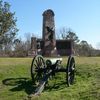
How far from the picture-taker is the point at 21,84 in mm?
17594

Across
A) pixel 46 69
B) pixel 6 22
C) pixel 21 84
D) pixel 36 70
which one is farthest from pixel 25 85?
pixel 6 22

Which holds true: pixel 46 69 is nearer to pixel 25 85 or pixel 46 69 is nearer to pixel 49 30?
pixel 25 85

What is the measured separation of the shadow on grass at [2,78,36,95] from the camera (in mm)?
16562

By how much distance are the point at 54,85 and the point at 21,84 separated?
5.18ft

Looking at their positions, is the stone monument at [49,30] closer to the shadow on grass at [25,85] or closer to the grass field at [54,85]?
the grass field at [54,85]

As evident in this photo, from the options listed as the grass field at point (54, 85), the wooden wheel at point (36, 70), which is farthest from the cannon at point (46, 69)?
the grass field at point (54, 85)

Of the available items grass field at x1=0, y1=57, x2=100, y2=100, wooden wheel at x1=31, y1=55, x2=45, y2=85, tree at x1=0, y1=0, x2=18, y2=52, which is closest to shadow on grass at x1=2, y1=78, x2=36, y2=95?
grass field at x1=0, y1=57, x2=100, y2=100

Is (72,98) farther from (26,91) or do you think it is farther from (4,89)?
(4,89)

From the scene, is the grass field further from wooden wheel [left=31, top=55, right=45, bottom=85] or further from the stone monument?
the stone monument

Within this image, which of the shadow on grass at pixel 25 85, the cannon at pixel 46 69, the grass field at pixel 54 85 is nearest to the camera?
the grass field at pixel 54 85

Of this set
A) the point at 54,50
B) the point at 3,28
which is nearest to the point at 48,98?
the point at 3,28

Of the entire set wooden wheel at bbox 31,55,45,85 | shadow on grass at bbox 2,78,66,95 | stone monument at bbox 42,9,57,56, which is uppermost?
stone monument at bbox 42,9,57,56

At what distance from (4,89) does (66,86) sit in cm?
281

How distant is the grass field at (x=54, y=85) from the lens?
15.0m
